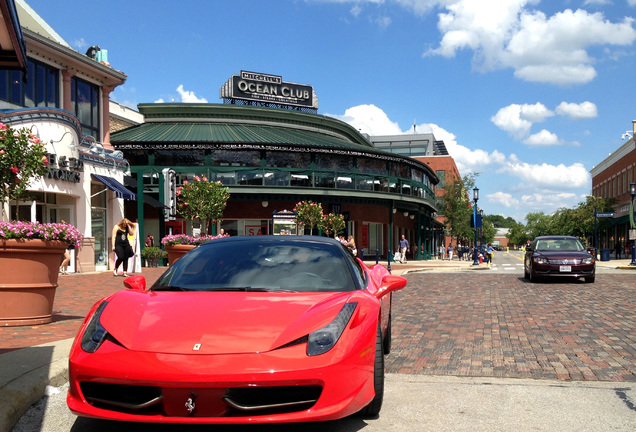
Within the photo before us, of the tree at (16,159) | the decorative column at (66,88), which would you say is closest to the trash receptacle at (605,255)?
the decorative column at (66,88)

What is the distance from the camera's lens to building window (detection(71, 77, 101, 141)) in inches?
985

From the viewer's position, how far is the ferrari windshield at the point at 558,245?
18656 millimetres

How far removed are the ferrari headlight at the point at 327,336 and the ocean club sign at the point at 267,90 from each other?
144 feet

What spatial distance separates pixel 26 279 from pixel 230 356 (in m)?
5.42

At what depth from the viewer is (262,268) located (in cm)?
463

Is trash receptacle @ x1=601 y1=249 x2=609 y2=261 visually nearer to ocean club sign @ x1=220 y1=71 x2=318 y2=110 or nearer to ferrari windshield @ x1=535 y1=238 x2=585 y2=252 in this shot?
ocean club sign @ x1=220 y1=71 x2=318 y2=110

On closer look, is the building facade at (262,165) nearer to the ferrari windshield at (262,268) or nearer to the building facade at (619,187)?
the building facade at (619,187)

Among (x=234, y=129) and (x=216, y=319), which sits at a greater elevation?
(x=234, y=129)

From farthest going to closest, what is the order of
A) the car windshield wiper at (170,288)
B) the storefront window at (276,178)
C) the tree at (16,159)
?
the storefront window at (276,178) < the tree at (16,159) < the car windshield wiper at (170,288)

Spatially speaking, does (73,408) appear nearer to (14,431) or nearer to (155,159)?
(14,431)

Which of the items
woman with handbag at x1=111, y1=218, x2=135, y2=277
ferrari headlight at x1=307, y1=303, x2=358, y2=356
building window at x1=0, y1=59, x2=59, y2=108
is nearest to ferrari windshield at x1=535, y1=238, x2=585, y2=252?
woman with handbag at x1=111, y1=218, x2=135, y2=277

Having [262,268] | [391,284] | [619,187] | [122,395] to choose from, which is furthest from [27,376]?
[619,187]

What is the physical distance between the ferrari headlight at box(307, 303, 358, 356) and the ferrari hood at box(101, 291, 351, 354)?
38 millimetres

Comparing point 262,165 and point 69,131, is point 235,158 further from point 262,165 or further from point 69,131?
point 69,131
